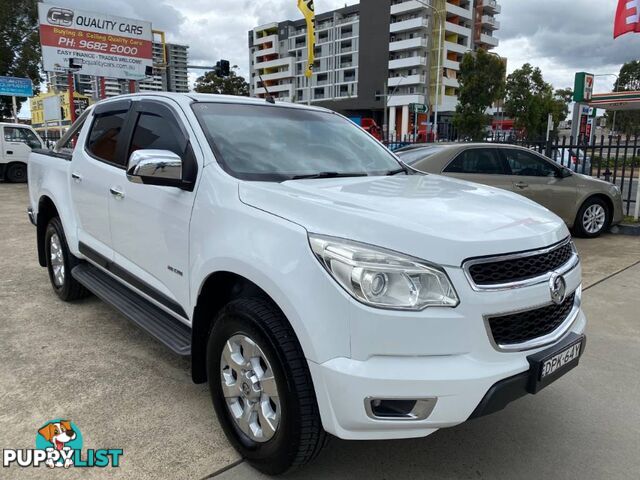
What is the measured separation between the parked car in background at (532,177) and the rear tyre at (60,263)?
449 centimetres

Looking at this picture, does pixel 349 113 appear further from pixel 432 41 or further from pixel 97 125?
pixel 97 125

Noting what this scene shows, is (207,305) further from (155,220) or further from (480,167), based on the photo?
(480,167)

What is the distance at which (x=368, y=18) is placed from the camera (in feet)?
226

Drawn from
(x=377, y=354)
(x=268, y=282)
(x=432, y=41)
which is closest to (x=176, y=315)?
(x=268, y=282)

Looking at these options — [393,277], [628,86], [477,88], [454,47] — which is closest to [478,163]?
[393,277]

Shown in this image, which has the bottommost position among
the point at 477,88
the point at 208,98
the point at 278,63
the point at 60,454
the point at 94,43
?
Result: the point at 60,454

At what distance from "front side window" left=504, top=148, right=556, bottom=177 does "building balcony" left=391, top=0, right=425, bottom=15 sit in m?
61.3

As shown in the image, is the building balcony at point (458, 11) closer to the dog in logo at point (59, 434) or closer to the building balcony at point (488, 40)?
the building balcony at point (488, 40)

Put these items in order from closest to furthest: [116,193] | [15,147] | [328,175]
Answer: [328,175] → [116,193] → [15,147]

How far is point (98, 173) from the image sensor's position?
3.81 m

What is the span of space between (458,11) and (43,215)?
68.4 meters

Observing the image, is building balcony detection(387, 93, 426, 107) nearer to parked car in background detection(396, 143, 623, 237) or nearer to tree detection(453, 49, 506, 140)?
tree detection(453, 49, 506, 140)

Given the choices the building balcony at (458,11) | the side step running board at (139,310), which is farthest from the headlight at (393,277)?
the building balcony at (458,11)

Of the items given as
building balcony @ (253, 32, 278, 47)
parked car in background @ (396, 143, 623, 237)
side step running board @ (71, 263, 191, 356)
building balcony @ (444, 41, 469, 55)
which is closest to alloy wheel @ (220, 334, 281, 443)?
side step running board @ (71, 263, 191, 356)
